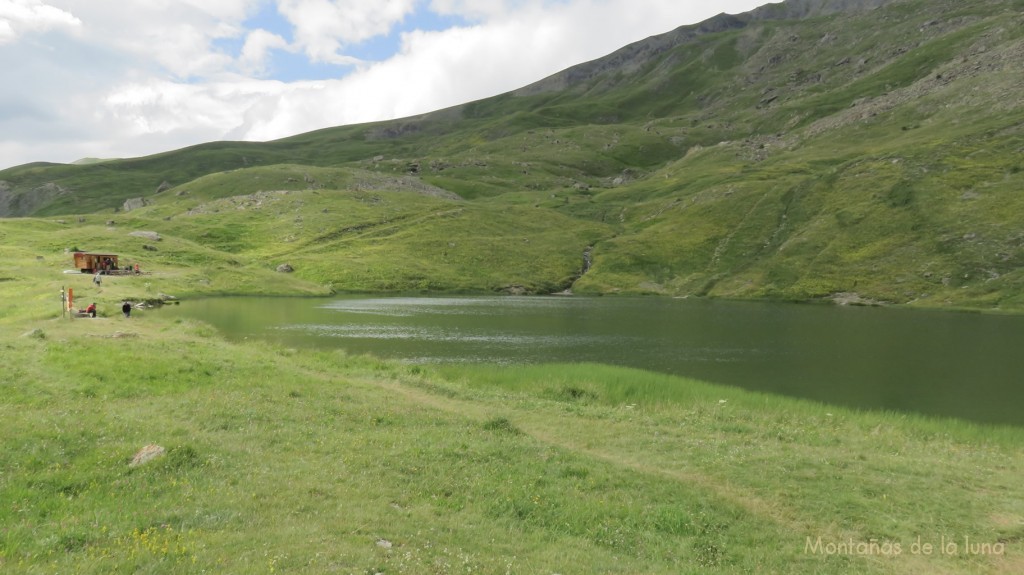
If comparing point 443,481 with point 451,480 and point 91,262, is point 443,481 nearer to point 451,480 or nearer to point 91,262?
point 451,480

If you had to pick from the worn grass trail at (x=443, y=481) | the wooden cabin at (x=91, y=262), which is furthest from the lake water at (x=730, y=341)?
the wooden cabin at (x=91, y=262)

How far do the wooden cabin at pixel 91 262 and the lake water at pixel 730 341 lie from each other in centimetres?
2401

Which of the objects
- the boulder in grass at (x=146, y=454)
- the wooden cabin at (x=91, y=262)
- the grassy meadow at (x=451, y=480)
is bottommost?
the grassy meadow at (x=451, y=480)

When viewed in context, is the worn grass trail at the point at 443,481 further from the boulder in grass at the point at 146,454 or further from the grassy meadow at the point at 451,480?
the boulder in grass at the point at 146,454

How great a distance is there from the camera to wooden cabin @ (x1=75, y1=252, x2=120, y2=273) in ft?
334

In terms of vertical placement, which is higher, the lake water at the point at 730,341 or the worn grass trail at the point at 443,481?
the worn grass trail at the point at 443,481

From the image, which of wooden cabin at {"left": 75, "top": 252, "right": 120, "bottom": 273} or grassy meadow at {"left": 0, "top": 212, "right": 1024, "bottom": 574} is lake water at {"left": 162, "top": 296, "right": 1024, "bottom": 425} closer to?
grassy meadow at {"left": 0, "top": 212, "right": 1024, "bottom": 574}

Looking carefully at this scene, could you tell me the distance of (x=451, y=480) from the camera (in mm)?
17875

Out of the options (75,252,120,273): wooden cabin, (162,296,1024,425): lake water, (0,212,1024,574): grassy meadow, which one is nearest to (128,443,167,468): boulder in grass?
(0,212,1024,574): grassy meadow

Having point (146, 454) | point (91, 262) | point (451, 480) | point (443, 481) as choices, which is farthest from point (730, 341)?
point (91, 262)

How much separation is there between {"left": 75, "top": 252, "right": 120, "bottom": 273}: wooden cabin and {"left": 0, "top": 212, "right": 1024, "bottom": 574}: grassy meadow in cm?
8021

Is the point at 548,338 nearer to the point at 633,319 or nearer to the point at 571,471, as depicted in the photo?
the point at 633,319

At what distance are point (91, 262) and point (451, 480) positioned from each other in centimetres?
11503

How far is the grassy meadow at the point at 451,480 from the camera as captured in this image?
12570 mm
